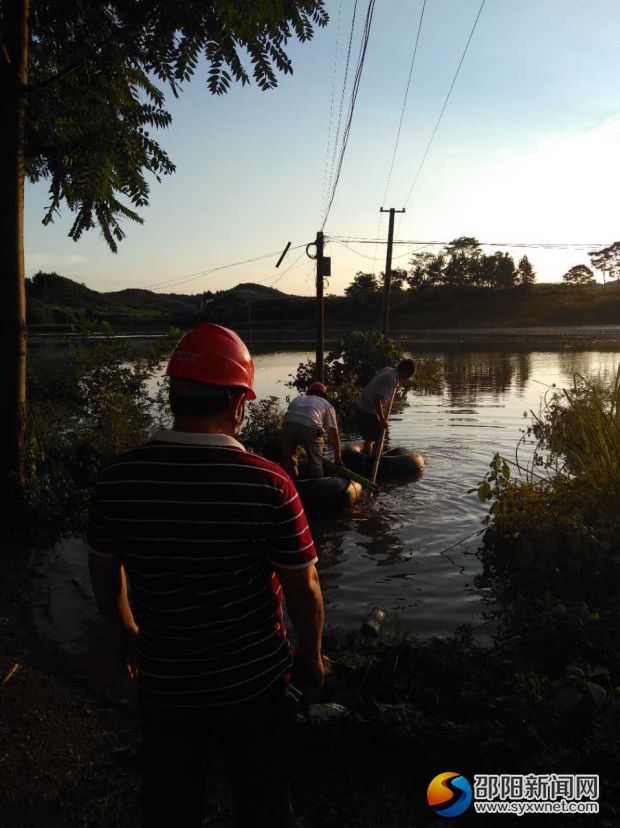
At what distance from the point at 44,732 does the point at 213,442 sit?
10.0 feet

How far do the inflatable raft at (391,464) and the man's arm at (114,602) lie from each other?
9.79 m

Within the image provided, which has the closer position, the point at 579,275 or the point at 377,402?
the point at 377,402

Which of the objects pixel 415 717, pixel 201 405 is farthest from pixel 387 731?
pixel 201 405

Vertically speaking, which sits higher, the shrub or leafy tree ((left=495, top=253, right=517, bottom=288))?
leafy tree ((left=495, top=253, right=517, bottom=288))

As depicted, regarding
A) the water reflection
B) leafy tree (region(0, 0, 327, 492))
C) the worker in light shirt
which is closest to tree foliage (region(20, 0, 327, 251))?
leafy tree (region(0, 0, 327, 492))

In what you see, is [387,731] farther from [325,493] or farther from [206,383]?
[325,493]

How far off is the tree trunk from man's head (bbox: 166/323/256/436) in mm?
6198

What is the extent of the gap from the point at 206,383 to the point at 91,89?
5856mm

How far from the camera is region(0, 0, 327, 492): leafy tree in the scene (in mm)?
5719

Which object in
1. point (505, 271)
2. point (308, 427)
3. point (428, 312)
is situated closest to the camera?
point (308, 427)

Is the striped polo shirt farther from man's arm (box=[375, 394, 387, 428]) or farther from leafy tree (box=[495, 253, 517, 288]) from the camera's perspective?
leafy tree (box=[495, 253, 517, 288])

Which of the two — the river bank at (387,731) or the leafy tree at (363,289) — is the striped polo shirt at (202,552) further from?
the leafy tree at (363,289)

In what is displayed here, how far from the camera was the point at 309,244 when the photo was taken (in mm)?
21734

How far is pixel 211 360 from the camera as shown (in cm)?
209
